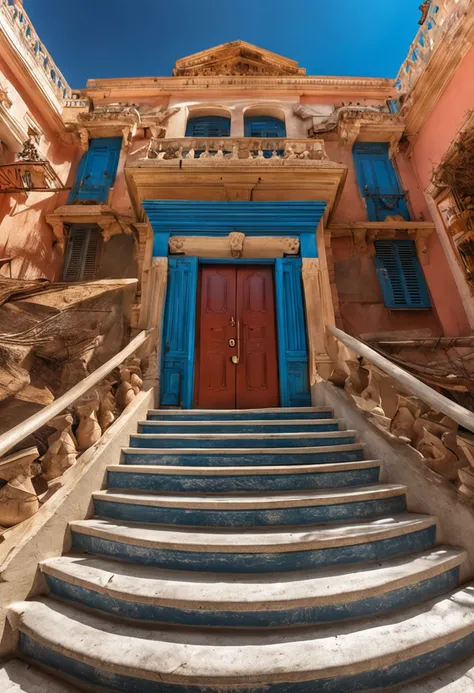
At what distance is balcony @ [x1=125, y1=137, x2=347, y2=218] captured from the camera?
18.9 ft

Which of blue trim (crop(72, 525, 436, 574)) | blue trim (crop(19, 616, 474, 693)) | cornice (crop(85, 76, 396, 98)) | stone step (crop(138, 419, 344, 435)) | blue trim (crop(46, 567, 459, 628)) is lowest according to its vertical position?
blue trim (crop(19, 616, 474, 693))

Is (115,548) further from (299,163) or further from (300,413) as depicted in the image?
(299,163)

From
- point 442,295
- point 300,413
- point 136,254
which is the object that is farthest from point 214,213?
point 442,295

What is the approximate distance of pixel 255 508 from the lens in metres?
2.43

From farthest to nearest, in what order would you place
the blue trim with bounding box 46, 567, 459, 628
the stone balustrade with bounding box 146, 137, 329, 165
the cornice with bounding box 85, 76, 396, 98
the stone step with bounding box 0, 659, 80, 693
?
the cornice with bounding box 85, 76, 396, 98 → the stone balustrade with bounding box 146, 137, 329, 165 → the blue trim with bounding box 46, 567, 459, 628 → the stone step with bounding box 0, 659, 80, 693

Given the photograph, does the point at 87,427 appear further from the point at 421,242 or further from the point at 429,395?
the point at 421,242

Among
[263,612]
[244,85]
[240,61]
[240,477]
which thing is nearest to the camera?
[263,612]

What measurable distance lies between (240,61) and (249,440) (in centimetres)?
1196

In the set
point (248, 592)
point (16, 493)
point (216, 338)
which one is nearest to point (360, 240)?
point (216, 338)

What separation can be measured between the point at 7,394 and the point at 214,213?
452 centimetres

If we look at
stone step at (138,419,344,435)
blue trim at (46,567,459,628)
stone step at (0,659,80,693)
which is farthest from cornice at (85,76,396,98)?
stone step at (0,659,80,693)

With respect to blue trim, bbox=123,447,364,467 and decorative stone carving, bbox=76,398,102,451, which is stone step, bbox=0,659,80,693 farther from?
blue trim, bbox=123,447,364,467

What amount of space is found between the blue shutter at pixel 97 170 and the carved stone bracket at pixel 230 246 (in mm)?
3159

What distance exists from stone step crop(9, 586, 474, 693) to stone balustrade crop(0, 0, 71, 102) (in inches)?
413
